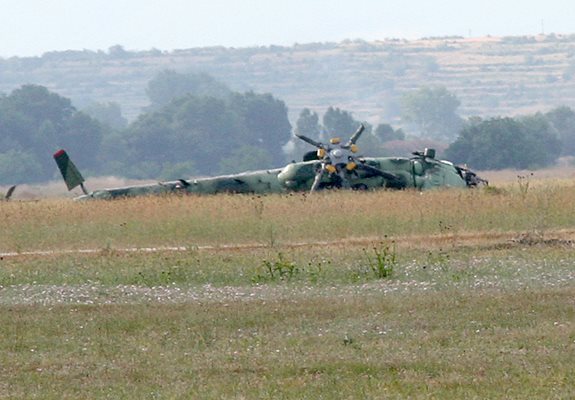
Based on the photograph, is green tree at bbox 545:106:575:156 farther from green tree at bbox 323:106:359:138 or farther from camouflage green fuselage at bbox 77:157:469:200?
camouflage green fuselage at bbox 77:157:469:200

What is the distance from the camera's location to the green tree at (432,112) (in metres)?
157

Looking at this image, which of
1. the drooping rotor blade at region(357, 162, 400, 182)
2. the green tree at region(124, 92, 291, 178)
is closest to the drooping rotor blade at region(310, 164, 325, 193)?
the drooping rotor blade at region(357, 162, 400, 182)

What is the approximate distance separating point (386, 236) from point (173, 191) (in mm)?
12765

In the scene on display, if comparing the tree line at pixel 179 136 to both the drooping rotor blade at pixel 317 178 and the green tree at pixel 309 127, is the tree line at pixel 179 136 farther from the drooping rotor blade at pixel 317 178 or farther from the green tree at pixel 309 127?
the drooping rotor blade at pixel 317 178

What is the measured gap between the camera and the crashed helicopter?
44.2 metres

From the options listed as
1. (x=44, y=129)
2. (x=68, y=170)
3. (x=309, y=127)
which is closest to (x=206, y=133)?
(x=44, y=129)

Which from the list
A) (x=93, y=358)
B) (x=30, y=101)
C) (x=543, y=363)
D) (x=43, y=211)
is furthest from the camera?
(x=30, y=101)

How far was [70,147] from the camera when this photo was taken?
104562mm

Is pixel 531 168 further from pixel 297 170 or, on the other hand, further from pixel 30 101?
pixel 30 101

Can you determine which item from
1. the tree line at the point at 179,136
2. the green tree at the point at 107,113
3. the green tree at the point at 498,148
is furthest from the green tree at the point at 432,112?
the green tree at the point at 498,148

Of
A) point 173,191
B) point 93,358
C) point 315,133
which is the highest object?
point 93,358

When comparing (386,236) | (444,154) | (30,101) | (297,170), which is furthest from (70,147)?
(386,236)

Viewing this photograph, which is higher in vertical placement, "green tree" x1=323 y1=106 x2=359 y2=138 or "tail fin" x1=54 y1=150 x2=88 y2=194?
"tail fin" x1=54 y1=150 x2=88 y2=194

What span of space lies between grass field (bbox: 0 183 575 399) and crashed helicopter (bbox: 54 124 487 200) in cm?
655
